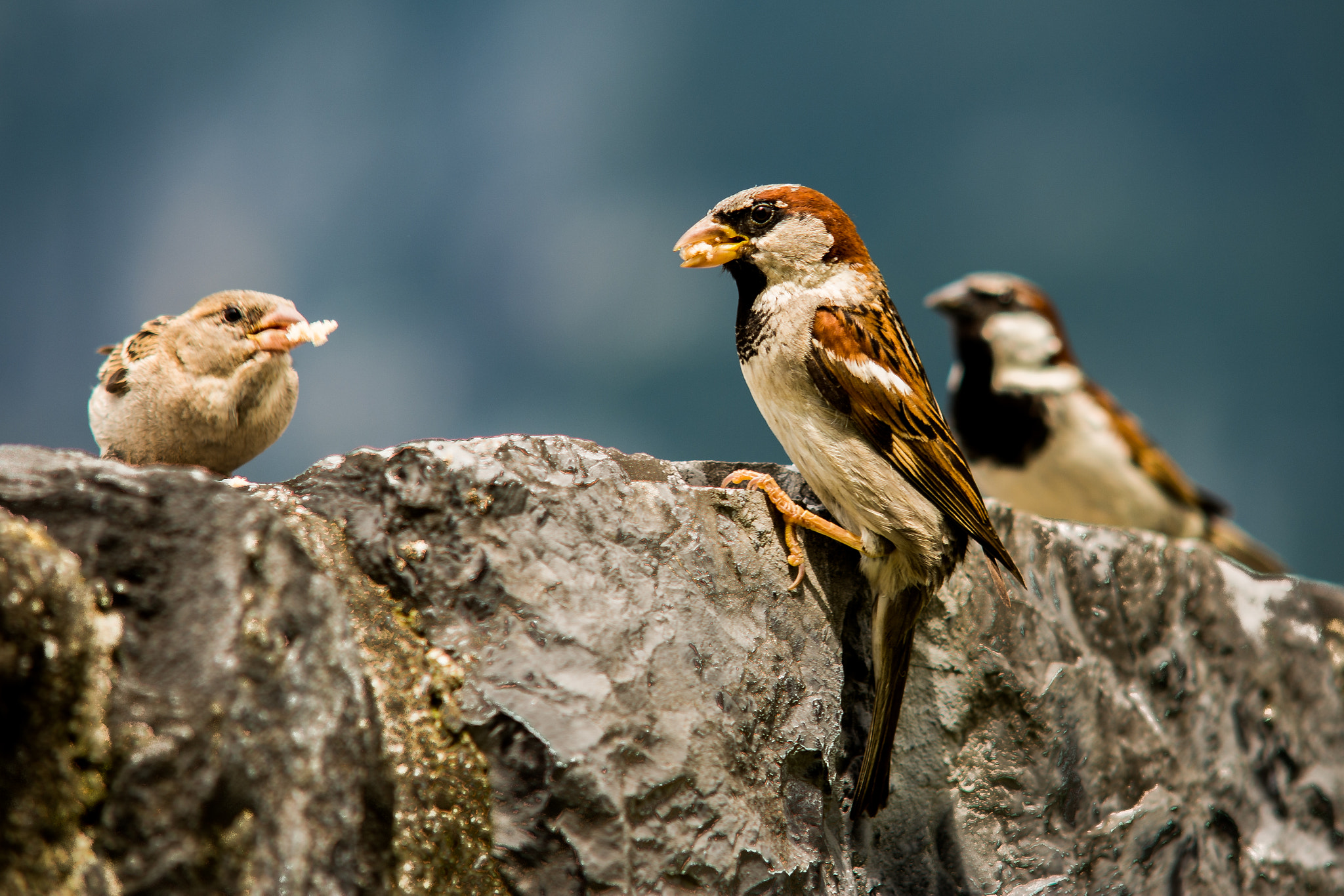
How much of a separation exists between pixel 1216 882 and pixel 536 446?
88.9 inches

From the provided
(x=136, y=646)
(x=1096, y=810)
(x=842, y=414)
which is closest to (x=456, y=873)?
(x=136, y=646)

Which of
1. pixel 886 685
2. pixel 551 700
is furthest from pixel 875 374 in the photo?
pixel 551 700

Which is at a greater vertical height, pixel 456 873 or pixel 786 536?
pixel 786 536

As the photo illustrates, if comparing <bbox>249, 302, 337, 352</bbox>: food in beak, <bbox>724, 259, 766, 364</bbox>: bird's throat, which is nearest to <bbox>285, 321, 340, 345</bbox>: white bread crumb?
<bbox>249, 302, 337, 352</bbox>: food in beak

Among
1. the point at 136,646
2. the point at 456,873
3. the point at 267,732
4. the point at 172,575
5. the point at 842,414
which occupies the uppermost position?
the point at 842,414

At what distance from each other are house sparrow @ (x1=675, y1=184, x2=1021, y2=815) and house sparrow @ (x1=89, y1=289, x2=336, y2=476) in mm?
901

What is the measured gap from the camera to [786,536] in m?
2.06

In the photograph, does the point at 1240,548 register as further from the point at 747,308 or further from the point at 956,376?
the point at 747,308

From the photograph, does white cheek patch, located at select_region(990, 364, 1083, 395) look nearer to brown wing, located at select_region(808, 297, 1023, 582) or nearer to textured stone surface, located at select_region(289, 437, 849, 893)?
brown wing, located at select_region(808, 297, 1023, 582)

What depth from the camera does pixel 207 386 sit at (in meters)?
2.00

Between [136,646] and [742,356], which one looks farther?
[742,356]

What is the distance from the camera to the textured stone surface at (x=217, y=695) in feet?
4.21

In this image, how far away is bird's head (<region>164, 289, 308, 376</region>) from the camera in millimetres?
2010

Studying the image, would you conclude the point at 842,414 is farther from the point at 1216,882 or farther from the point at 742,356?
the point at 1216,882
